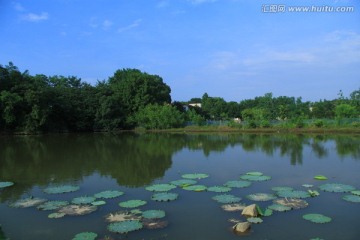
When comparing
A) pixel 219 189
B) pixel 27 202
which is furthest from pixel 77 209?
pixel 219 189

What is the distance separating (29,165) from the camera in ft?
49.4

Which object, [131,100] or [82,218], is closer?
[82,218]

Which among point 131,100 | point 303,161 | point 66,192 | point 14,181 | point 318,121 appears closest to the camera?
point 66,192

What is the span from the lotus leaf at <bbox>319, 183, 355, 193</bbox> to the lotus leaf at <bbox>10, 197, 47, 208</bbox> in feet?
25.0

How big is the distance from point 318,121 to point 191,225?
29940 mm

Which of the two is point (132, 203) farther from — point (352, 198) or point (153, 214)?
point (352, 198)

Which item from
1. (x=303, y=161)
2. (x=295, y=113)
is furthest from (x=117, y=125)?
(x=303, y=161)

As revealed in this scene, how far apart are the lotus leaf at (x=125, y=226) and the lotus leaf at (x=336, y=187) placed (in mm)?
5537

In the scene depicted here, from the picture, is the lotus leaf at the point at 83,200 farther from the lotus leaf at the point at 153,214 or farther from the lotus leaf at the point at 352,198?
the lotus leaf at the point at 352,198

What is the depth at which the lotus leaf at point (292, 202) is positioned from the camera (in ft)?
26.2

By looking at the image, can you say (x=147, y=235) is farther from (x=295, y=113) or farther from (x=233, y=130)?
(x=295, y=113)

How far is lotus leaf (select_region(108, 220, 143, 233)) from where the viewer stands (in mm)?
6598

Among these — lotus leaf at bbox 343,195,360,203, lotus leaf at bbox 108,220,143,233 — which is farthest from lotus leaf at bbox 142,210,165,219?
lotus leaf at bbox 343,195,360,203

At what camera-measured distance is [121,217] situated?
732 centimetres
